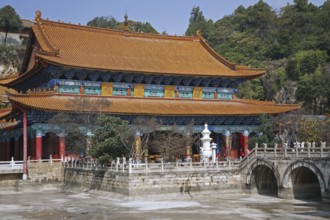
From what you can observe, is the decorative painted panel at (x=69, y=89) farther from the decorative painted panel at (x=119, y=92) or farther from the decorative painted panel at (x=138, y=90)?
the decorative painted panel at (x=138, y=90)

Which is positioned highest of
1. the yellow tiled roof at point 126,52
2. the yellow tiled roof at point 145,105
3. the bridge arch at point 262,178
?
the yellow tiled roof at point 126,52

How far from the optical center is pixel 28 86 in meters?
44.7

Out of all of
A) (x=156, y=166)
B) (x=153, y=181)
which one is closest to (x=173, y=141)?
(x=156, y=166)

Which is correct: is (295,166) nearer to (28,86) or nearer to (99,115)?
(99,115)

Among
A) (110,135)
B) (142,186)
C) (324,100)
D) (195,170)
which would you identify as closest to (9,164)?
(110,135)

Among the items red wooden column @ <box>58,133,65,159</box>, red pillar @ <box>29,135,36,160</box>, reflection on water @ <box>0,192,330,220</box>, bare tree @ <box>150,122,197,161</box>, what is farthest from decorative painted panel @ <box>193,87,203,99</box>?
red pillar @ <box>29,135,36,160</box>

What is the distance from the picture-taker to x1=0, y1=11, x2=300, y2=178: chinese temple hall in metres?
37.2

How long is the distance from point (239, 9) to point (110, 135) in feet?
280

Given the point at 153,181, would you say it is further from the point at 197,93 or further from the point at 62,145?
the point at 197,93

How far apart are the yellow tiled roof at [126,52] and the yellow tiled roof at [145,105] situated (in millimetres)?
2510

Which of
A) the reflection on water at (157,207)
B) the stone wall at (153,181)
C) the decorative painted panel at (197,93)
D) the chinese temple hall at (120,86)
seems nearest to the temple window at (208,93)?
the chinese temple hall at (120,86)

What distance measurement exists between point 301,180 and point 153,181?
9.60m

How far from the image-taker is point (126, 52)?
44.0 m

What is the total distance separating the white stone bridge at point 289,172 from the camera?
28.1 meters
